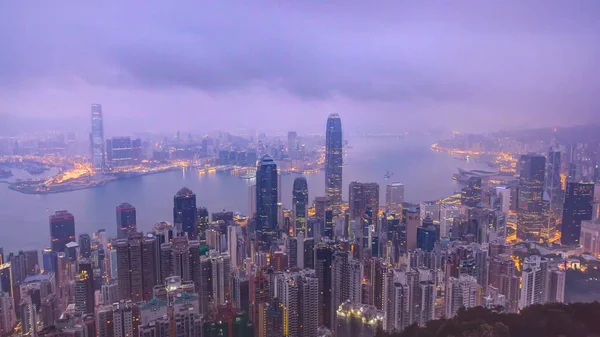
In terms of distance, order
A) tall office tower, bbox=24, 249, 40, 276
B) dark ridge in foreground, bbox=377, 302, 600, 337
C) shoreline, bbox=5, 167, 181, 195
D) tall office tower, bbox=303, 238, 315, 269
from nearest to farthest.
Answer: dark ridge in foreground, bbox=377, 302, 600, 337, shoreline, bbox=5, 167, 181, 195, tall office tower, bbox=24, 249, 40, 276, tall office tower, bbox=303, 238, 315, 269

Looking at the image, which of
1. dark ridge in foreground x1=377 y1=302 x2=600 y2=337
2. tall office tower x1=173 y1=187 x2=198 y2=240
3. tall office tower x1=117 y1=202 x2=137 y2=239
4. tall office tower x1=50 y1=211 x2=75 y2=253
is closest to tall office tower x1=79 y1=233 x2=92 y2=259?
tall office tower x1=50 y1=211 x2=75 y2=253

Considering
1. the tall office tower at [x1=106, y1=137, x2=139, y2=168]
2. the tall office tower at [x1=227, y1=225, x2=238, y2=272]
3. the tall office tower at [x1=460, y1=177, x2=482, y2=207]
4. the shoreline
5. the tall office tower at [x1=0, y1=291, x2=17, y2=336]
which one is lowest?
the tall office tower at [x1=0, y1=291, x2=17, y2=336]

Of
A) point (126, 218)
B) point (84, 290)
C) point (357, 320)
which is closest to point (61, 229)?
point (126, 218)

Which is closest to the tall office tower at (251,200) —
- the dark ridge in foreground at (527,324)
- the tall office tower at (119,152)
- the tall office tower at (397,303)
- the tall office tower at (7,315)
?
the tall office tower at (119,152)

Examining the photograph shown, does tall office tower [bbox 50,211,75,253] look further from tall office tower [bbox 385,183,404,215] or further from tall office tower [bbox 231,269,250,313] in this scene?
tall office tower [bbox 385,183,404,215]

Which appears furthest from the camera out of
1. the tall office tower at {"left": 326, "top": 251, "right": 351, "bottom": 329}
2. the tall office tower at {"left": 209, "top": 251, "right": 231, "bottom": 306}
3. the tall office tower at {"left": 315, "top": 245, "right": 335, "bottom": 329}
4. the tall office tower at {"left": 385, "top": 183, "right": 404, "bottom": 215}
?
the tall office tower at {"left": 385, "top": 183, "right": 404, "bottom": 215}

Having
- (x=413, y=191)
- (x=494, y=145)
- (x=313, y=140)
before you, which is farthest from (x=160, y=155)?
(x=494, y=145)

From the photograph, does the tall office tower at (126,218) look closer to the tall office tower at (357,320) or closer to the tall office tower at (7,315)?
the tall office tower at (7,315)

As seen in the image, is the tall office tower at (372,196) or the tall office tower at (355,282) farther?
the tall office tower at (372,196)
